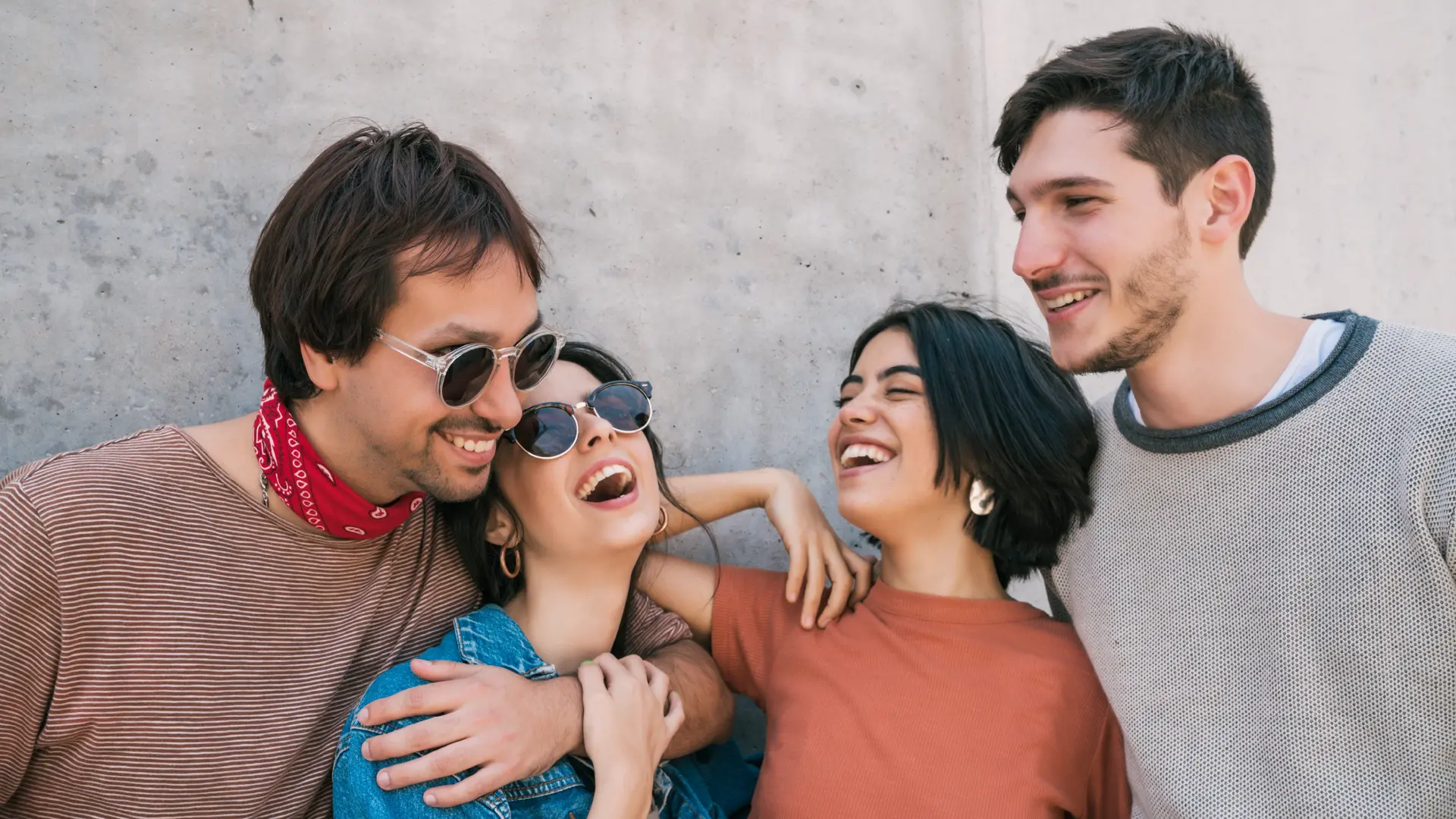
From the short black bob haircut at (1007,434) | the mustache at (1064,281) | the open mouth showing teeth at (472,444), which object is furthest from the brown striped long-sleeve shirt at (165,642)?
the mustache at (1064,281)

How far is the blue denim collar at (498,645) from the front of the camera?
2398 millimetres

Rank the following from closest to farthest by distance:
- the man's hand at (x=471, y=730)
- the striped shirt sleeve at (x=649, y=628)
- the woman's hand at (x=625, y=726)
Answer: the man's hand at (x=471, y=730), the woman's hand at (x=625, y=726), the striped shirt sleeve at (x=649, y=628)

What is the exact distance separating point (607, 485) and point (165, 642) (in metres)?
1.05

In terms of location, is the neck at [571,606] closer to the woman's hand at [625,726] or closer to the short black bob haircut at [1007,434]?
the woman's hand at [625,726]

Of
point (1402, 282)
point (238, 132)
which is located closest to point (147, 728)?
point (238, 132)

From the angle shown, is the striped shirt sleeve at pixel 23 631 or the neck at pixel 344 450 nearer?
the striped shirt sleeve at pixel 23 631

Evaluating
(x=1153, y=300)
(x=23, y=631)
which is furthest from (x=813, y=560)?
(x=23, y=631)

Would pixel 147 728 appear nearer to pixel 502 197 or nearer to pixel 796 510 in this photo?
pixel 502 197

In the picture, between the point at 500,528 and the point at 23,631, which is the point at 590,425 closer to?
the point at 500,528

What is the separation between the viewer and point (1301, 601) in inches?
85.7

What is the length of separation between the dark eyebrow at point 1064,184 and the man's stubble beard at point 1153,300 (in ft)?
0.66

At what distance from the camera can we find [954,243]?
3965 mm

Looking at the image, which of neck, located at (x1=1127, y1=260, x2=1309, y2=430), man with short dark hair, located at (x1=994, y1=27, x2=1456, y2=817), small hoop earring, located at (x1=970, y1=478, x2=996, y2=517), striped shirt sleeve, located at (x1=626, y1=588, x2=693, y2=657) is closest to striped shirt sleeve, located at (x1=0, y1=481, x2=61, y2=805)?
striped shirt sleeve, located at (x1=626, y1=588, x2=693, y2=657)

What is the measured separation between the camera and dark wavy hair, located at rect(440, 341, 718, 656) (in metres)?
2.67
